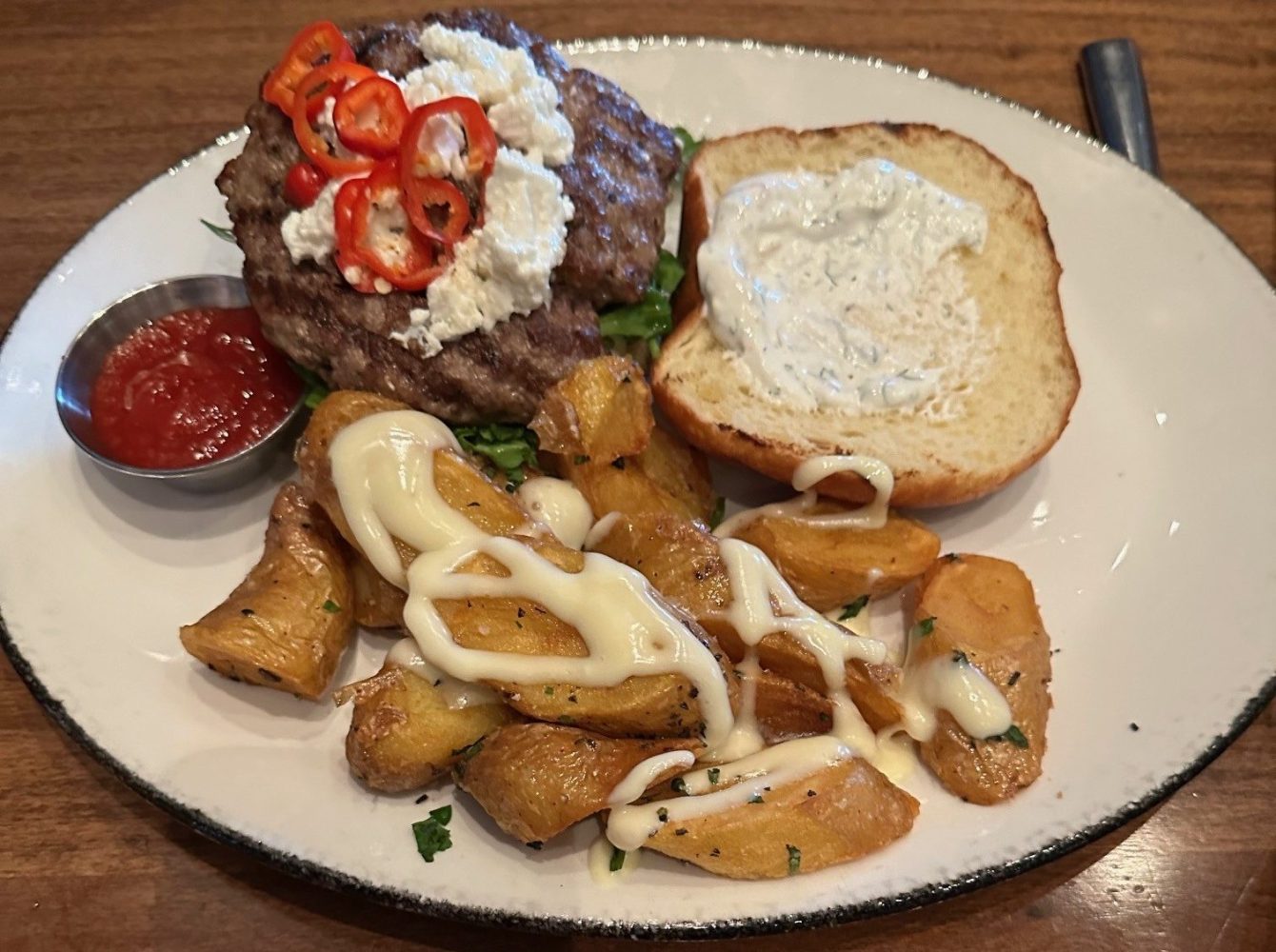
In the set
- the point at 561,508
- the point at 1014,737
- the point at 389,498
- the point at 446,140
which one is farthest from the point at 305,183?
the point at 1014,737

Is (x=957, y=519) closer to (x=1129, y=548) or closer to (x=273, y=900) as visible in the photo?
(x=1129, y=548)

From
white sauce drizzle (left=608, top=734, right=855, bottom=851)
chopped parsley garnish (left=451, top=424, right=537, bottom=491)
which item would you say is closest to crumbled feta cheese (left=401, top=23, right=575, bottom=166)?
chopped parsley garnish (left=451, top=424, right=537, bottom=491)

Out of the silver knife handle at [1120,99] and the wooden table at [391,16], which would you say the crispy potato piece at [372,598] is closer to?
the wooden table at [391,16]

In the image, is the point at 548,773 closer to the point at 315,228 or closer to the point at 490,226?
the point at 490,226

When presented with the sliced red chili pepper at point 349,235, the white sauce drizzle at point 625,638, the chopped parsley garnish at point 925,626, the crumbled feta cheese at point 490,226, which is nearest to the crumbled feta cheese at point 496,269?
the crumbled feta cheese at point 490,226

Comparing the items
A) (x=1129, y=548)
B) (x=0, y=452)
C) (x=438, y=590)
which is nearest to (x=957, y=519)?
(x=1129, y=548)
